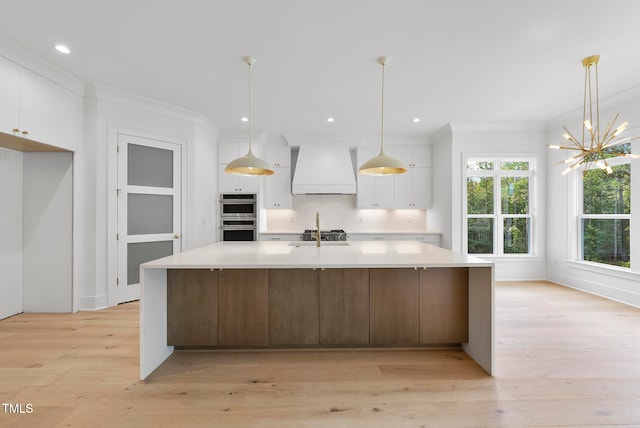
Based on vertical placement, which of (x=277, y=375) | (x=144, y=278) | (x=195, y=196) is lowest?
(x=277, y=375)

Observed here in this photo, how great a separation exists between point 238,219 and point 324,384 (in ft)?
12.3

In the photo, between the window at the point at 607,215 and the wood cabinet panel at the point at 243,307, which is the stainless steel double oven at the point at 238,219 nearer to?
the wood cabinet panel at the point at 243,307

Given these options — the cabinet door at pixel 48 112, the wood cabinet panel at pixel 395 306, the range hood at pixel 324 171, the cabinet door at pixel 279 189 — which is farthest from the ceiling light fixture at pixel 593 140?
the cabinet door at pixel 48 112

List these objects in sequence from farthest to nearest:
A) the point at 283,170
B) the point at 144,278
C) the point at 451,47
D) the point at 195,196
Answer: the point at 283,170 < the point at 195,196 < the point at 451,47 < the point at 144,278

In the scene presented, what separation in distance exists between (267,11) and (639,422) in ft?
11.4

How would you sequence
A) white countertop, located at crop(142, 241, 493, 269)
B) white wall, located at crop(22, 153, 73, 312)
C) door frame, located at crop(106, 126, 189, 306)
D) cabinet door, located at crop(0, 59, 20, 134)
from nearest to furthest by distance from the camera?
white countertop, located at crop(142, 241, 493, 269), cabinet door, located at crop(0, 59, 20, 134), white wall, located at crop(22, 153, 73, 312), door frame, located at crop(106, 126, 189, 306)

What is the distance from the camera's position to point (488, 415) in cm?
176

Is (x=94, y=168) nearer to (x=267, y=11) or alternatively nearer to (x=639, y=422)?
(x=267, y=11)

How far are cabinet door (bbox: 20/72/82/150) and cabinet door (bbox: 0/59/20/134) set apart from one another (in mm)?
47

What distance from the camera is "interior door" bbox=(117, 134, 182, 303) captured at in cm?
385

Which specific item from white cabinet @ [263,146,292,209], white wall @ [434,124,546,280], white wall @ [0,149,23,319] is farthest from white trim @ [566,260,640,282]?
white wall @ [0,149,23,319]

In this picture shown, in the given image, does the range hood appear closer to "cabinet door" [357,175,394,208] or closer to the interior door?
"cabinet door" [357,175,394,208]

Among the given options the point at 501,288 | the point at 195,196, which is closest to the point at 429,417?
the point at 501,288

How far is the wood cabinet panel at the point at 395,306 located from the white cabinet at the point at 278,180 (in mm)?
3505
